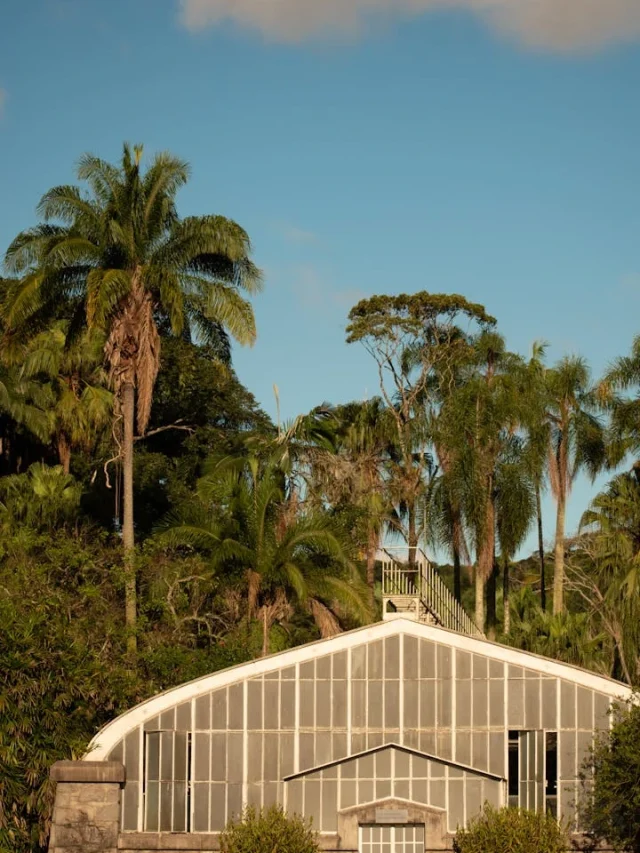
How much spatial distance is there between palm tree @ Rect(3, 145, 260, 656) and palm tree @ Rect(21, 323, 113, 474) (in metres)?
8.59

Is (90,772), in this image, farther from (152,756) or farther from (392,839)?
(392,839)

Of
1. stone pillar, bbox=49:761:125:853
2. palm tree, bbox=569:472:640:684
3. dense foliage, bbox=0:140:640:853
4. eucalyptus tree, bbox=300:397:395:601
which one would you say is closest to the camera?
stone pillar, bbox=49:761:125:853

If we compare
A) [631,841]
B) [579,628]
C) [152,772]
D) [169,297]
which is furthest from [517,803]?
[579,628]

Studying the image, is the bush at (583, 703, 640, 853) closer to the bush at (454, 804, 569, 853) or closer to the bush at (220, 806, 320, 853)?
the bush at (454, 804, 569, 853)

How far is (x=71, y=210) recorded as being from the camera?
3578cm

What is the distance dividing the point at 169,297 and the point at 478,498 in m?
18.1

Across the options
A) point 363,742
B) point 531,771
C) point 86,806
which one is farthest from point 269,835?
point 531,771

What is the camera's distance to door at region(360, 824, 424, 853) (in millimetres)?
24344

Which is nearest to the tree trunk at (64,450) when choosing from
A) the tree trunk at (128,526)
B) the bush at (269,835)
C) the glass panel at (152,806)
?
the tree trunk at (128,526)

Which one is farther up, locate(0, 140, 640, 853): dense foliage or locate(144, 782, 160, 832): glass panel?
locate(0, 140, 640, 853): dense foliage

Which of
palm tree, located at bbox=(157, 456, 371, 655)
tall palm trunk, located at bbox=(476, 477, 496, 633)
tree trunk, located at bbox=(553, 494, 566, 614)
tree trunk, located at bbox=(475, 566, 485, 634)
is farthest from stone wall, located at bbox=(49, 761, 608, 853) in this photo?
tall palm trunk, located at bbox=(476, 477, 496, 633)

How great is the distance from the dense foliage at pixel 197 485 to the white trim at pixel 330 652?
89 centimetres

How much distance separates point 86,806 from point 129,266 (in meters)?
15.7

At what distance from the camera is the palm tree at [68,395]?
1799 inches
